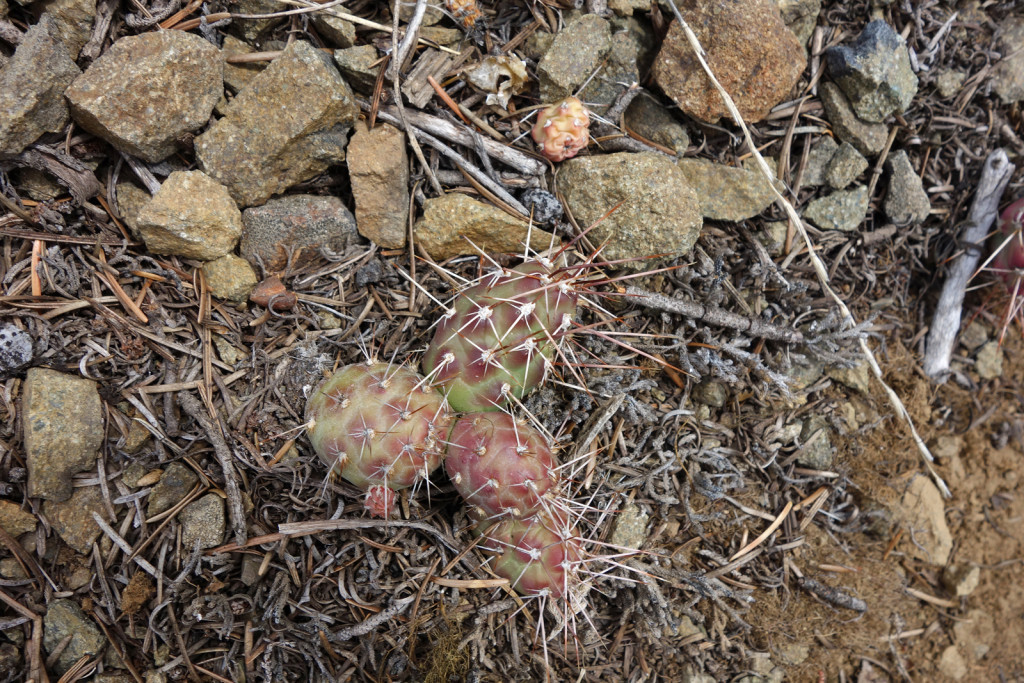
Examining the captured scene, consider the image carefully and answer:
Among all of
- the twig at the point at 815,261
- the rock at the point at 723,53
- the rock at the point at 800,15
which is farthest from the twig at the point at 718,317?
the rock at the point at 800,15

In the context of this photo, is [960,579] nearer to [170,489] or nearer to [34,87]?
[170,489]

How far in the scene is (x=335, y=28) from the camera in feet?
6.89

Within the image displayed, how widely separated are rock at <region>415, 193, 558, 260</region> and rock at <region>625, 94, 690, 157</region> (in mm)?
642

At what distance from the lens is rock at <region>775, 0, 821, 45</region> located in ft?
8.15

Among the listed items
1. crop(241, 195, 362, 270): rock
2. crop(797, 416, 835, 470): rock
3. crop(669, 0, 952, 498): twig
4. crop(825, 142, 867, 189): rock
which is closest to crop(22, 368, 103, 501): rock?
crop(241, 195, 362, 270): rock

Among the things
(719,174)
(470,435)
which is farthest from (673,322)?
(470,435)

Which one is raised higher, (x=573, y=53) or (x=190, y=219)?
(x=573, y=53)

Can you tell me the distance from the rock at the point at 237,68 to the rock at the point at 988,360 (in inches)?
144

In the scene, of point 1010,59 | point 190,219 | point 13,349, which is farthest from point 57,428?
point 1010,59

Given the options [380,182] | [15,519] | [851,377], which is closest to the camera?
[15,519]

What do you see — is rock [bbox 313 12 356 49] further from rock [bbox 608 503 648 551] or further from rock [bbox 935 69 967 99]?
rock [bbox 935 69 967 99]

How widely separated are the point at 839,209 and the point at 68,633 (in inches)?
134

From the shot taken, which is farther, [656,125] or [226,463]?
[656,125]

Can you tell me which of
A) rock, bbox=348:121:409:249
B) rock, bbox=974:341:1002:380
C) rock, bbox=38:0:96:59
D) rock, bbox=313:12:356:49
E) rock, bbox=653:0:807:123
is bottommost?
rock, bbox=974:341:1002:380
